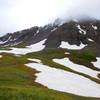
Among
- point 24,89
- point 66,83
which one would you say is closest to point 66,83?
point 66,83

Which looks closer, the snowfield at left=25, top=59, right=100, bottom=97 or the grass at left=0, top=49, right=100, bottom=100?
the grass at left=0, top=49, right=100, bottom=100

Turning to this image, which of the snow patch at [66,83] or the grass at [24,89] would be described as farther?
the snow patch at [66,83]

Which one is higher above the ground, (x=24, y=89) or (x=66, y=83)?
(x=24, y=89)

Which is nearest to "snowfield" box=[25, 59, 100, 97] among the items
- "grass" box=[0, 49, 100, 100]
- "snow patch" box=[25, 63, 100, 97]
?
"snow patch" box=[25, 63, 100, 97]

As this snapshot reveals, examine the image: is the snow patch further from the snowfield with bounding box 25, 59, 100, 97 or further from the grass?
the grass

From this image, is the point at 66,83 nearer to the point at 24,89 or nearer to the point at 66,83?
the point at 66,83

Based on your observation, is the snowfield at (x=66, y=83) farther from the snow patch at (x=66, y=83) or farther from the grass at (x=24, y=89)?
the grass at (x=24, y=89)

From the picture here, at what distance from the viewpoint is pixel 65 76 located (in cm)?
6962

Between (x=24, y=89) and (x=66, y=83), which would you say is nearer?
(x=24, y=89)

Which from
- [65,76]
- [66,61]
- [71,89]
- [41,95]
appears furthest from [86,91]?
[66,61]

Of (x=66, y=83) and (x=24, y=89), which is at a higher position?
(x=24, y=89)

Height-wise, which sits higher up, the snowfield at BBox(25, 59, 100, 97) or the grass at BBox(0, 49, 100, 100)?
the grass at BBox(0, 49, 100, 100)

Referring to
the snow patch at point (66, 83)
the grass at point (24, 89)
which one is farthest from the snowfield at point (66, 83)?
the grass at point (24, 89)

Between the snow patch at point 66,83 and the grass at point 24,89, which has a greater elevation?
the grass at point 24,89
